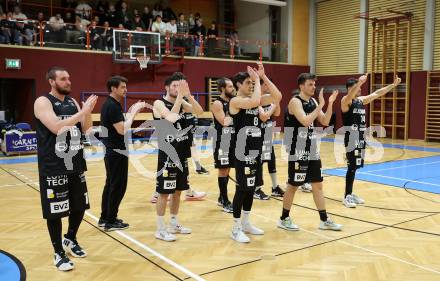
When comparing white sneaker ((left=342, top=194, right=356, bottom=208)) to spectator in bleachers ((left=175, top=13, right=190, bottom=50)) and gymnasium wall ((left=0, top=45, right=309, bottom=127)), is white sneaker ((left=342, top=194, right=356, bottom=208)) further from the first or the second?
spectator in bleachers ((left=175, top=13, right=190, bottom=50))

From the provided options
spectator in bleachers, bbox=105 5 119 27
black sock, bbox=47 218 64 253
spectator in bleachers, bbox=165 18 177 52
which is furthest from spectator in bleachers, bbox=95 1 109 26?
black sock, bbox=47 218 64 253

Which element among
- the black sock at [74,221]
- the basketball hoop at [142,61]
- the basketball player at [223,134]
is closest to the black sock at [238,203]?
the basketball player at [223,134]

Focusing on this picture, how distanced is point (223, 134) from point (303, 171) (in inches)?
68.6

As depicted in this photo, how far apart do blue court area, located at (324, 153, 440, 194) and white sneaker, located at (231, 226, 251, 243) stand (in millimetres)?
4518

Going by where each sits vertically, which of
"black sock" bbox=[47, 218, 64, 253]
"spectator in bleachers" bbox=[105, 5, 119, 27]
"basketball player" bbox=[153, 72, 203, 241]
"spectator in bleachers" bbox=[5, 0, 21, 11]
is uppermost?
"spectator in bleachers" bbox=[5, 0, 21, 11]

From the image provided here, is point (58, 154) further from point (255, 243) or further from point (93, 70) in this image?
point (93, 70)

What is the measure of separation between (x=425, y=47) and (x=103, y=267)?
1643cm

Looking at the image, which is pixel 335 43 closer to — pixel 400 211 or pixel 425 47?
pixel 425 47

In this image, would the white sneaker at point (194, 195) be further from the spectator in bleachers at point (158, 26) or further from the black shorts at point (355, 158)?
the spectator in bleachers at point (158, 26)

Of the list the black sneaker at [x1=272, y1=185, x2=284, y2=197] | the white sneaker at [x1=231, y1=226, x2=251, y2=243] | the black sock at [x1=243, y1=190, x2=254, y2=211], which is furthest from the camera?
the black sneaker at [x1=272, y1=185, x2=284, y2=197]

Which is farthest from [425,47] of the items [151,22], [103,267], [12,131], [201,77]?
[103,267]

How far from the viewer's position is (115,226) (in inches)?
220

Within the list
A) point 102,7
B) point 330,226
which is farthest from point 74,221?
point 102,7

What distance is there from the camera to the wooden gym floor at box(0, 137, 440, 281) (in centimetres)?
414
